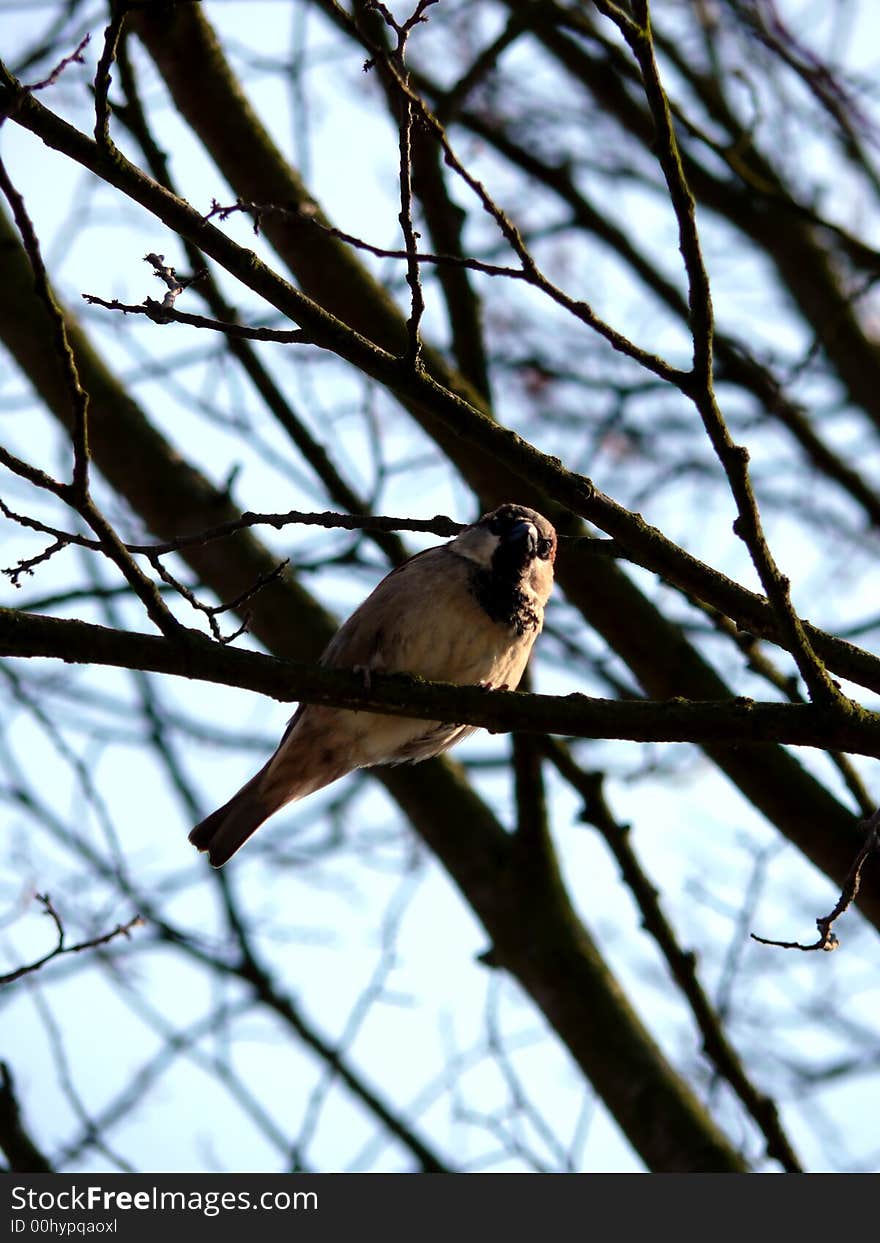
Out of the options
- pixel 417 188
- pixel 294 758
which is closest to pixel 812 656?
pixel 294 758

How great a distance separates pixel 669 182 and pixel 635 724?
3.67ft

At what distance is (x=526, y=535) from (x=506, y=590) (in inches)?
8.6

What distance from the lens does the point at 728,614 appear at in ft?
10.6

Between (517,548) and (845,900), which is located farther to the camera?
(517,548)

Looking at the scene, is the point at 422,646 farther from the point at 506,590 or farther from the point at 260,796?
the point at 260,796

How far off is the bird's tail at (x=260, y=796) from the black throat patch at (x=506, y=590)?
0.74 m

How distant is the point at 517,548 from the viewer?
4570 millimetres

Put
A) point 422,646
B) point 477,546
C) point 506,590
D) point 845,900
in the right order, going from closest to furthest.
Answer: point 845,900 → point 422,646 → point 506,590 → point 477,546

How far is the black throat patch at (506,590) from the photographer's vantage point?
4441 mm

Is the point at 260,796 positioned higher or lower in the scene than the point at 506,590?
lower

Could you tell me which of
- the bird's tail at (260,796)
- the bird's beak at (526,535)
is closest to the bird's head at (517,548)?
the bird's beak at (526,535)

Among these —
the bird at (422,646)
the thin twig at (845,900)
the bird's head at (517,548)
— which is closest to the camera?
the thin twig at (845,900)

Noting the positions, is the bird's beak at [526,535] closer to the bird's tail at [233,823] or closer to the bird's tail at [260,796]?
the bird's tail at [260,796]

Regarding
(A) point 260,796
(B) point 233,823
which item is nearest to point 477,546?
(A) point 260,796
